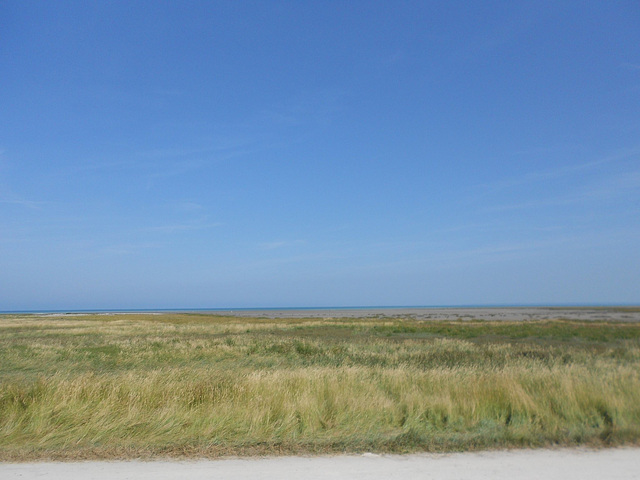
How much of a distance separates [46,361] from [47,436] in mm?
18177

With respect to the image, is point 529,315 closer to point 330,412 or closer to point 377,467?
point 330,412

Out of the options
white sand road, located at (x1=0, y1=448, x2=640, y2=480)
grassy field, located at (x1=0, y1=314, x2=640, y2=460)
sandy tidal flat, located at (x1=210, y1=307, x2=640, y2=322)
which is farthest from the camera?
sandy tidal flat, located at (x1=210, y1=307, x2=640, y2=322)

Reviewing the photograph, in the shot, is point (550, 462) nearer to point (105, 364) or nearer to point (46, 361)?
point (105, 364)

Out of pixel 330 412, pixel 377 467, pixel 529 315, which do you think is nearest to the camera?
pixel 377 467

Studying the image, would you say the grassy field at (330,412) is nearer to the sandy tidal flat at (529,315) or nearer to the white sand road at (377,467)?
the white sand road at (377,467)

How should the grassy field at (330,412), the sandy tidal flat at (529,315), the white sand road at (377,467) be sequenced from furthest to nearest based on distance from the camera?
the sandy tidal flat at (529,315) < the grassy field at (330,412) < the white sand road at (377,467)

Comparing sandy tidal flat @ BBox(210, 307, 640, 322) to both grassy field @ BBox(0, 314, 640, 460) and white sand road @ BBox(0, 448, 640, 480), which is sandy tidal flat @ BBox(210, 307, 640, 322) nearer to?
grassy field @ BBox(0, 314, 640, 460)

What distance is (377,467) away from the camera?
6.34 m

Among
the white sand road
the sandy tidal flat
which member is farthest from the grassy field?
the sandy tidal flat

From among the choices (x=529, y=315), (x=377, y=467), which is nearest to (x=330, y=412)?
(x=377, y=467)

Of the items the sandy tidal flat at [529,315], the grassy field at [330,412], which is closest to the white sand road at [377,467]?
the grassy field at [330,412]

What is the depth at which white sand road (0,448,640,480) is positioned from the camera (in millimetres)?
5934

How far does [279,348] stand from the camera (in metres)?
29.0

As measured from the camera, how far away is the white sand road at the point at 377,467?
5934 millimetres
